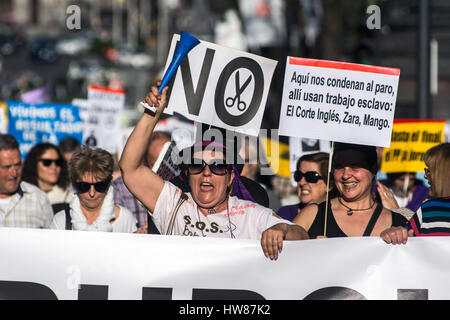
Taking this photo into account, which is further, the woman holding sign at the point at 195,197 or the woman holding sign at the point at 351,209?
the woman holding sign at the point at 351,209

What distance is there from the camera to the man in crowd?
235 inches

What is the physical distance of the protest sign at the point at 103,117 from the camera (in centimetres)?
941

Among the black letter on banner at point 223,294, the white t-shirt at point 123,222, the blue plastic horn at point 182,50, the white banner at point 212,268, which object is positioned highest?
the blue plastic horn at point 182,50

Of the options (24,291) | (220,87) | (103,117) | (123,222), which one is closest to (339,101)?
(220,87)

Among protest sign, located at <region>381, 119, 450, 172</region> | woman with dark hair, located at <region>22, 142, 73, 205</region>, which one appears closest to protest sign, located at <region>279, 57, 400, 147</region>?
protest sign, located at <region>381, 119, 450, 172</region>

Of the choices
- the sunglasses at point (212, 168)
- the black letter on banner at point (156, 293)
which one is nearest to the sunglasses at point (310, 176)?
the sunglasses at point (212, 168)

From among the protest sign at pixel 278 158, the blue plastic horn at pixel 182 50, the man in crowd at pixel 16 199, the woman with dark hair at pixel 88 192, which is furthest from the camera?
the protest sign at pixel 278 158

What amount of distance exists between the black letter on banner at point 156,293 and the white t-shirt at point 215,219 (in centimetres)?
42

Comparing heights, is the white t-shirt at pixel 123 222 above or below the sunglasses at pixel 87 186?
below

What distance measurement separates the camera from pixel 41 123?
9594 millimetres

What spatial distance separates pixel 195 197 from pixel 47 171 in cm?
281

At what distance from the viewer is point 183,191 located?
525cm

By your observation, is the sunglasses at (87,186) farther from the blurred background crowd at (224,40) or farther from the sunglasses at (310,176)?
the blurred background crowd at (224,40)
